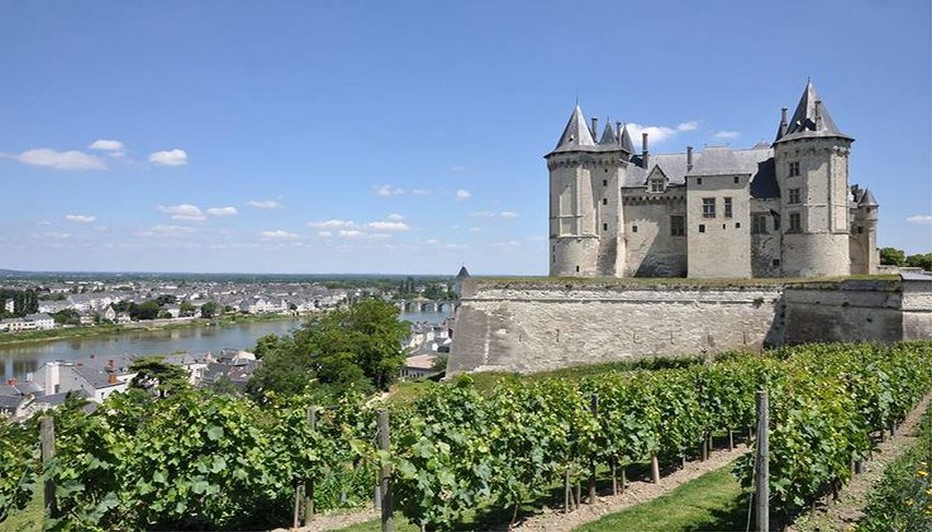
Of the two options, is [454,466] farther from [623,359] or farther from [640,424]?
[623,359]

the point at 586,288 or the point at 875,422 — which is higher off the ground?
the point at 586,288

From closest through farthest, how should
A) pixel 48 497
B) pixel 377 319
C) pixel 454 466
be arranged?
pixel 48 497 < pixel 454 466 < pixel 377 319

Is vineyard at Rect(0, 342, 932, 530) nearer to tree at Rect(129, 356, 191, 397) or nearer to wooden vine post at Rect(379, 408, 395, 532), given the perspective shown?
wooden vine post at Rect(379, 408, 395, 532)

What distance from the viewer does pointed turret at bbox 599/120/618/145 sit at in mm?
36428

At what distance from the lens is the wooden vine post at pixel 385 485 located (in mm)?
5883

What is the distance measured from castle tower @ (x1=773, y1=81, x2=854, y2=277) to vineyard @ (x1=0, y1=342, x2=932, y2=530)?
75.9ft

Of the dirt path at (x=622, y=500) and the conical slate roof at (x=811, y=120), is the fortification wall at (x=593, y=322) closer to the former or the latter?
the conical slate roof at (x=811, y=120)

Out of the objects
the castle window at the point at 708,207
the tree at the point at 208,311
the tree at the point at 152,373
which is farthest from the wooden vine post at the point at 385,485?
the tree at the point at 208,311

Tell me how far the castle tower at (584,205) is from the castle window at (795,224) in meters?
9.26

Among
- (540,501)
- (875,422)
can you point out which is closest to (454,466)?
(540,501)

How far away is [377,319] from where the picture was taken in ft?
126

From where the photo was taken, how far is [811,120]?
32.1m

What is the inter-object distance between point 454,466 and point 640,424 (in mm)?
4530

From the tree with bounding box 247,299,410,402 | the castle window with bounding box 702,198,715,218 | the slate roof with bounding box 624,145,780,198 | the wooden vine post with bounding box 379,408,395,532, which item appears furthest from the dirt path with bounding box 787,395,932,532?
the slate roof with bounding box 624,145,780,198
